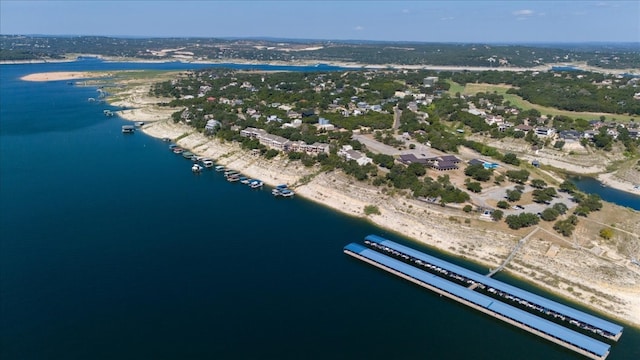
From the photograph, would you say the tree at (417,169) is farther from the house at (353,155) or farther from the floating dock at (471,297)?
the floating dock at (471,297)

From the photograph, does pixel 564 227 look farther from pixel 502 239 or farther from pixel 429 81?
pixel 429 81

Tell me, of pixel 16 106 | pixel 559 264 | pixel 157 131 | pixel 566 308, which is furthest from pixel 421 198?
pixel 16 106

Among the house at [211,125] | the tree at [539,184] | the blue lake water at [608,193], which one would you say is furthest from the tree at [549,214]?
the house at [211,125]

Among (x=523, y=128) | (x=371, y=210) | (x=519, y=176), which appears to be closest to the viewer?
(x=371, y=210)

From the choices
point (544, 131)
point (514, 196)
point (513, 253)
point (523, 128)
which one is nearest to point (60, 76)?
point (523, 128)

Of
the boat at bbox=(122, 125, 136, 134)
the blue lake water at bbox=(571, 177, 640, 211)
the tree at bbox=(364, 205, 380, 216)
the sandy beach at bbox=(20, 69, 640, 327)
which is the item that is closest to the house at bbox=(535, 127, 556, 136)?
the blue lake water at bbox=(571, 177, 640, 211)

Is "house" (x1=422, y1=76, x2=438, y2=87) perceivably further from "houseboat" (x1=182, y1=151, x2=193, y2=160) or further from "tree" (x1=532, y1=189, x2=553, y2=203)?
"tree" (x1=532, y1=189, x2=553, y2=203)
